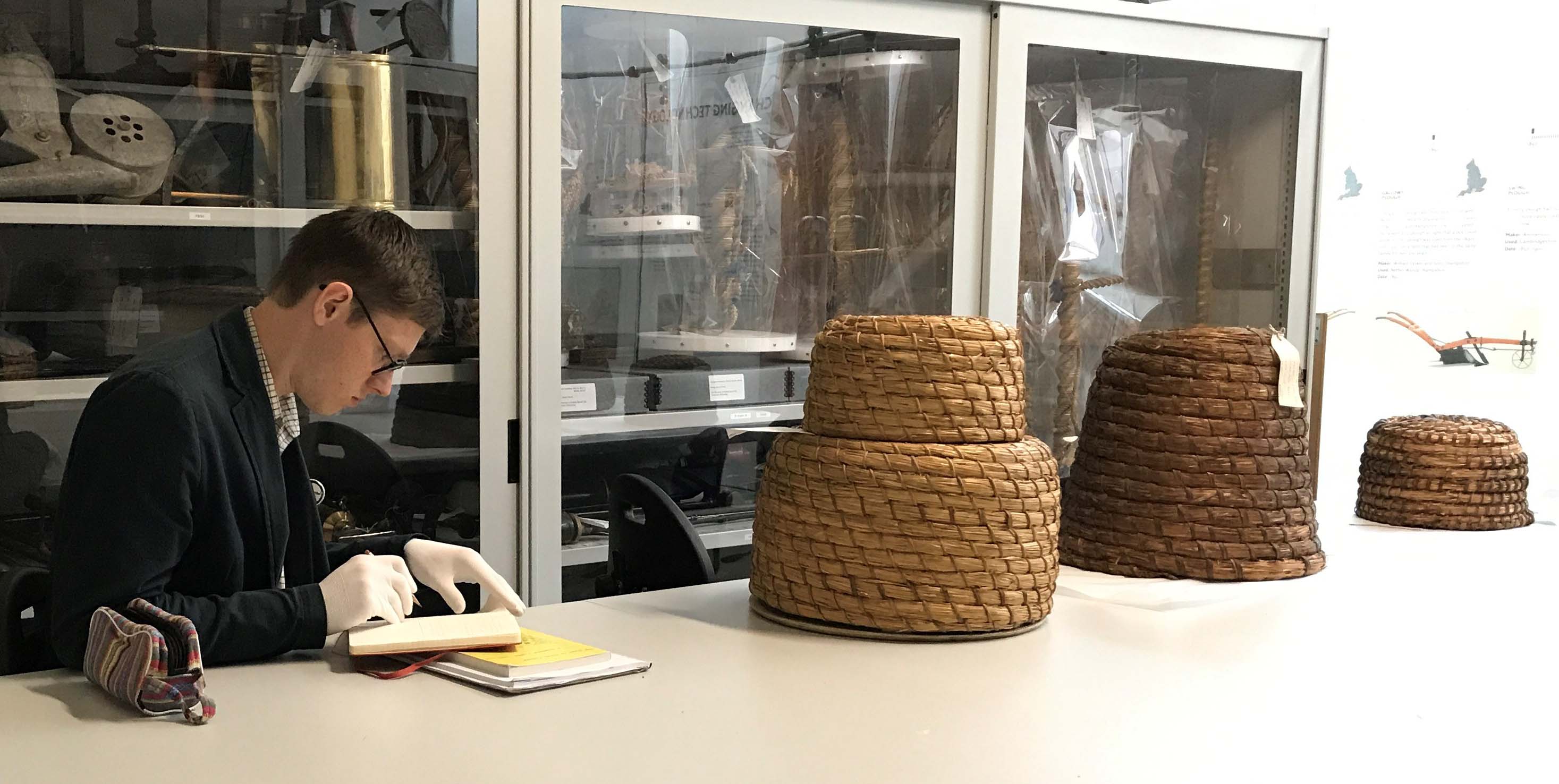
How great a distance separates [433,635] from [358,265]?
406 mm

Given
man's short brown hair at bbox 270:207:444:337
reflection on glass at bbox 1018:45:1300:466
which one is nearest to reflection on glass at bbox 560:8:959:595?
reflection on glass at bbox 1018:45:1300:466

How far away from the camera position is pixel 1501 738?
1.22 meters

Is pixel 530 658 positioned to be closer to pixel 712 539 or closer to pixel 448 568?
pixel 448 568

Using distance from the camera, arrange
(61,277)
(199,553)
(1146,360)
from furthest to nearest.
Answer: (61,277), (1146,360), (199,553)

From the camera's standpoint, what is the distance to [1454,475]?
2188mm

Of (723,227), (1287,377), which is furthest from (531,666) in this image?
(723,227)

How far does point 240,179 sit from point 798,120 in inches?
39.0

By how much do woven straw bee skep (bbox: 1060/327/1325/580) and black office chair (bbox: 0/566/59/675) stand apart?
4.08 feet

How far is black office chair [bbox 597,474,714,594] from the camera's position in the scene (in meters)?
1.95

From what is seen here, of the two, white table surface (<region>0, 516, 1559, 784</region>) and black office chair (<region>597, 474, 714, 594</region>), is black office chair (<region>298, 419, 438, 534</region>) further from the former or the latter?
white table surface (<region>0, 516, 1559, 784</region>)

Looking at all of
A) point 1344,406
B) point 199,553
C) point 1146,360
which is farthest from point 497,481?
point 1344,406

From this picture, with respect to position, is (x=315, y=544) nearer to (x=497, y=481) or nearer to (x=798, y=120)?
(x=497, y=481)

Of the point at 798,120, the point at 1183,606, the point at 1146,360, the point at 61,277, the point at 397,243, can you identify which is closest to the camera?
the point at 397,243

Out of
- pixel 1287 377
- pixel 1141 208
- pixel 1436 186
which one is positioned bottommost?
pixel 1287 377
